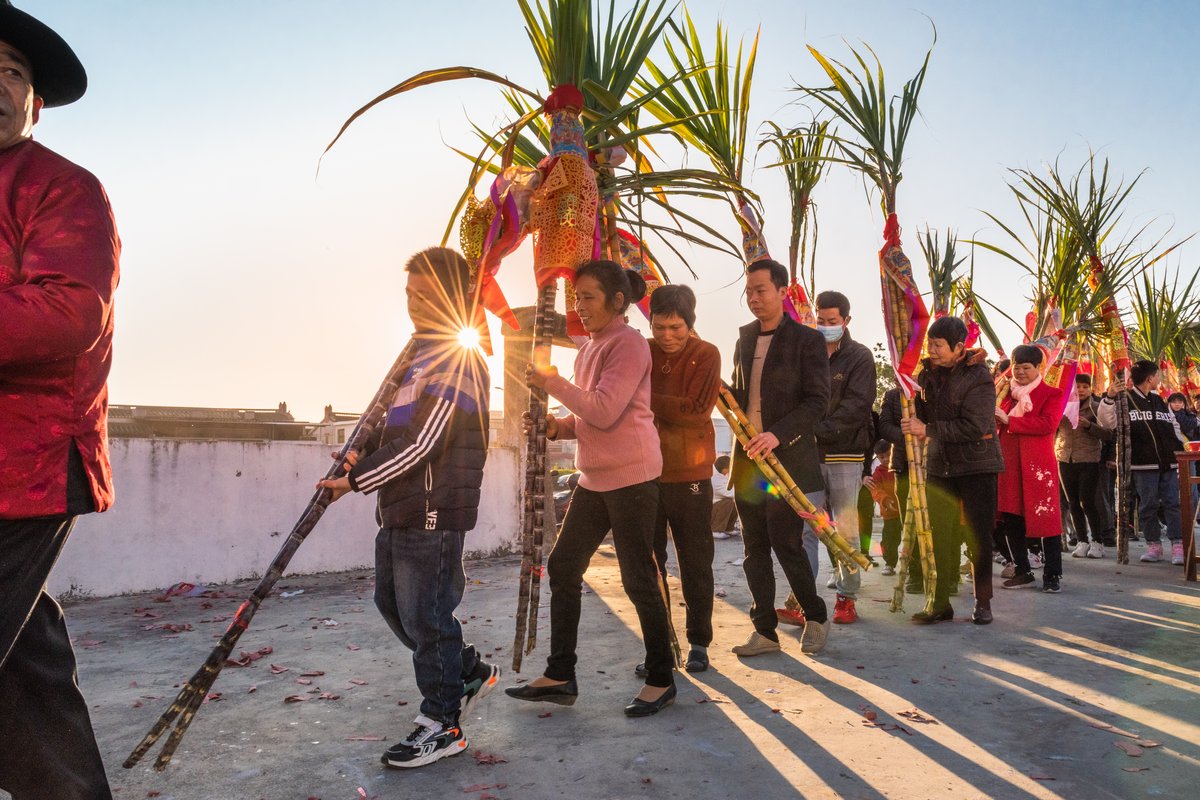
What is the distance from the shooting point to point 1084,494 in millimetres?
8500

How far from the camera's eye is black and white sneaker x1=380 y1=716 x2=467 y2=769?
9.09 feet

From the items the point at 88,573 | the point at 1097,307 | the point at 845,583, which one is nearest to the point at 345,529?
the point at 88,573

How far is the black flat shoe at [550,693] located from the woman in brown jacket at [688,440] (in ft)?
2.58

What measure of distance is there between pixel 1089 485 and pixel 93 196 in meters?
9.21

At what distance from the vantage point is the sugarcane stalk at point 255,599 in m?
2.43

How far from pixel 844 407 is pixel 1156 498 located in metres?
5.05

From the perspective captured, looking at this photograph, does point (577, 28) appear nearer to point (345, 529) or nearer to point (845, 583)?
point (845, 583)

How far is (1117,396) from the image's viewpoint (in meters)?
8.02

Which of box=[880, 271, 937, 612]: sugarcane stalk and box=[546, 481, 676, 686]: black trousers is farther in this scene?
box=[880, 271, 937, 612]: sugarcane stalk

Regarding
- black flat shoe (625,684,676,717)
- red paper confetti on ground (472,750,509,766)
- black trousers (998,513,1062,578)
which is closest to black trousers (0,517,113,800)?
red paper confetti on ground (472,750,509,766)

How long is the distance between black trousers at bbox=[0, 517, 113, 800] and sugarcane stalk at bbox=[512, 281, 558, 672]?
1.59 meters

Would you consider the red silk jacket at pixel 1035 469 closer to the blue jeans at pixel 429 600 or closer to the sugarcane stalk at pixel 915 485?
the sugarcane stalk at pixel 915 485

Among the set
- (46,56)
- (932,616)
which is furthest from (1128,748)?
(46,56)

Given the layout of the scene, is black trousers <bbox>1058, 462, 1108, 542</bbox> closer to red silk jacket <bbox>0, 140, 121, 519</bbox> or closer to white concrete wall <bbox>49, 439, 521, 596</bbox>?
white concrete wall <bbox>49, 439, 521, 596</bbox>
